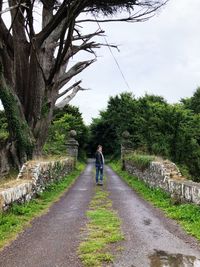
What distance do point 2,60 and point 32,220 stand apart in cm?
1027

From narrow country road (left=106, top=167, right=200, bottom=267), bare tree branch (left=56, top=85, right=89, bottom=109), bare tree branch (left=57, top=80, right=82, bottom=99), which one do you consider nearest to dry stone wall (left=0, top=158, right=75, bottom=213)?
narrow country road (left=106, top=167, right=200, bottom=267)

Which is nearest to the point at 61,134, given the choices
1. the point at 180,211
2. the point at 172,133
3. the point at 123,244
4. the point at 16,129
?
the point at 172,133

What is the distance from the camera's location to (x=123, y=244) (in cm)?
666

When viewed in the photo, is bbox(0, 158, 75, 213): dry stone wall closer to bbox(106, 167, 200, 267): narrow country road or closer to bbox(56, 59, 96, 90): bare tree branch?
bbox(106, 167, 200, 267): narrow country road

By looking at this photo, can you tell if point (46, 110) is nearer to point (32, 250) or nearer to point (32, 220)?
point (32, 220)

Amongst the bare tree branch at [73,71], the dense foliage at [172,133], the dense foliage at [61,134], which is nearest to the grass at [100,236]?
the bare tree branch at [73,71]

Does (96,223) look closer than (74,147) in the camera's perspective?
Yes

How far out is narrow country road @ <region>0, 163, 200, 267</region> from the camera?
570cm

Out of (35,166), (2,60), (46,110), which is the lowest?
(35,166)

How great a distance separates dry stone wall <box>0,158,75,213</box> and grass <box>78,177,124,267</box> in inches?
66.6

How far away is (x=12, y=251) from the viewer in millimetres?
6273

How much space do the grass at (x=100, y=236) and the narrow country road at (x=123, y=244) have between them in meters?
0.14

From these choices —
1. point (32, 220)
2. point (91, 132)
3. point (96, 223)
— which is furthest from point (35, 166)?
point (91, 132)

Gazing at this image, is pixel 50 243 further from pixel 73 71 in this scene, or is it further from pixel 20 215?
pixel 73 71
